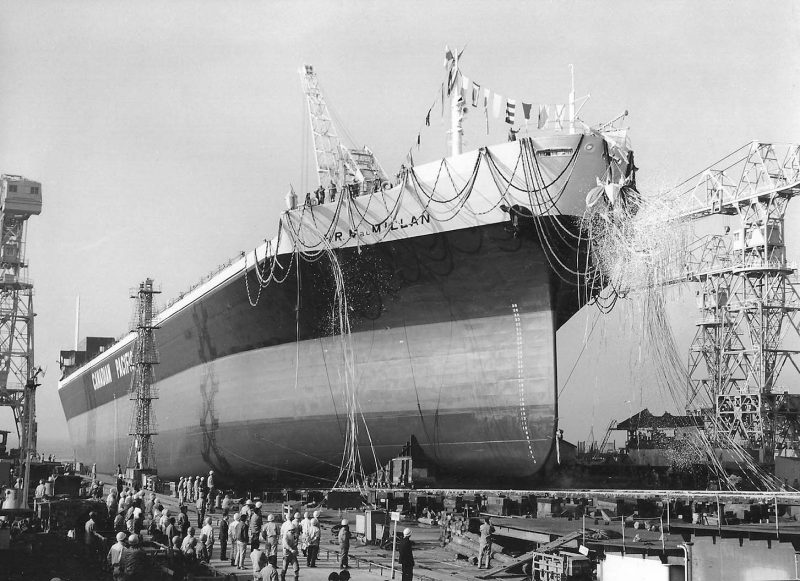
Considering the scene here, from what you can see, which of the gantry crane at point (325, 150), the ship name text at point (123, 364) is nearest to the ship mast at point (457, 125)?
the gantry crane at point (325, 150)

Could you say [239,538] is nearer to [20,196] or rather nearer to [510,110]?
[510,110]

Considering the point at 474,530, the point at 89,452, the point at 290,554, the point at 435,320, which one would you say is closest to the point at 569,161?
the point at 435,320

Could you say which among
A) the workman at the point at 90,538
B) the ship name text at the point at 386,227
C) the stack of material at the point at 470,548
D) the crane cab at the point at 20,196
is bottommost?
the stack of material at the point at 470,548

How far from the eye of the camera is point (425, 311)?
16922 mm

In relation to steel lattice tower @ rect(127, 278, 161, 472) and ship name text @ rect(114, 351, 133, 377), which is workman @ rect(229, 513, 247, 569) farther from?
ship name text @ rect(114, 351, 133, 377)

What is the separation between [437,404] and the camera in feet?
54.6

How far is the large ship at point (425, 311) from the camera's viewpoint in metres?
15.5

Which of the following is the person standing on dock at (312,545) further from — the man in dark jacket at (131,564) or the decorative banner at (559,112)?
the decorative banner at (559,112)

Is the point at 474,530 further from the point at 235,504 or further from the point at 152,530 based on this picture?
the point at 235,504

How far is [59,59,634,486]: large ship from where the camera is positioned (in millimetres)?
15477

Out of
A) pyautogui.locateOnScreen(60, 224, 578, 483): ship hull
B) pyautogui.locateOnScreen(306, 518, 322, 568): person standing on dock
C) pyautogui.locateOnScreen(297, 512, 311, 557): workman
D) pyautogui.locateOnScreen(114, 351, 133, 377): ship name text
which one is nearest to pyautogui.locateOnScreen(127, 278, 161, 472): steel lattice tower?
pyautogui.locateOnScreen(60, 224, 578, 483): ship hull

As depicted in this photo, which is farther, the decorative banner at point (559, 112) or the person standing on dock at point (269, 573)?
the decorative banner at point (559, 112)

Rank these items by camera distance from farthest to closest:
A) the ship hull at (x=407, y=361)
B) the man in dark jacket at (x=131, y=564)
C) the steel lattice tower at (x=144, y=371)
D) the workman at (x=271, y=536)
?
the steel lattice tower at (x=144, y=371) → the ship hull at (x=407, y=361) → the workman at (x=271, y=536) → the man in dark jacket at (x=131, y=564)

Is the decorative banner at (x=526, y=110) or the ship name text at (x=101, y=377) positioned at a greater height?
the decorative banner at (x=526, y=110)
